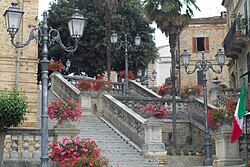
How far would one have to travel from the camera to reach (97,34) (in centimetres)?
4088

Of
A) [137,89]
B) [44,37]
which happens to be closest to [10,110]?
[44,37]

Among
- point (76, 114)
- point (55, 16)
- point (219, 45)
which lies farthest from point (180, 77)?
point (76, 114)

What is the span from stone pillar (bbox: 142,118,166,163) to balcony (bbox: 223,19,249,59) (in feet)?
41.5

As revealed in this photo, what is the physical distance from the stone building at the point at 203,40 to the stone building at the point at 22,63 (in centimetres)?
2787

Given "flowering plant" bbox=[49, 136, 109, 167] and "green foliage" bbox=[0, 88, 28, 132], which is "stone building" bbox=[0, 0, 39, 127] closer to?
"green foliage" bbox=[0, 88, 28, 132]

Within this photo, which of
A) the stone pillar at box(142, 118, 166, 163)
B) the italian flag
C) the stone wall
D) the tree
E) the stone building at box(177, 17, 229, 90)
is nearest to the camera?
the italian flag

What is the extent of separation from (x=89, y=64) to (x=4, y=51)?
22.1 metres

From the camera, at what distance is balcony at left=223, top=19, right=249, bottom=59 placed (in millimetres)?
29266

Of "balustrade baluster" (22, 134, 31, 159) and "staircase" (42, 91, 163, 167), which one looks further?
"staircase" (42, 91, 163, 167)

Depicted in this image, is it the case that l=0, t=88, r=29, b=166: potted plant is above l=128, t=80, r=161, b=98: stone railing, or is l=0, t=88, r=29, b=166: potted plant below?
below

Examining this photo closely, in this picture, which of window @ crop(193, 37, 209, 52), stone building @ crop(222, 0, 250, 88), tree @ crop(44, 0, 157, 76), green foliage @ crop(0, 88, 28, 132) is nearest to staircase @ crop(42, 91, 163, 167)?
green foliage @ crop(0, 88, 28, 132)

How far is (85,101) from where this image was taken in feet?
82.4

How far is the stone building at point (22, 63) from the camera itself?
18672mm

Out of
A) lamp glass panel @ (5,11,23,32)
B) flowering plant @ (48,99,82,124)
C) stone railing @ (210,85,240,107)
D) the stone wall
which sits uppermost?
lamp glass panel @ (5,11,23,32)
